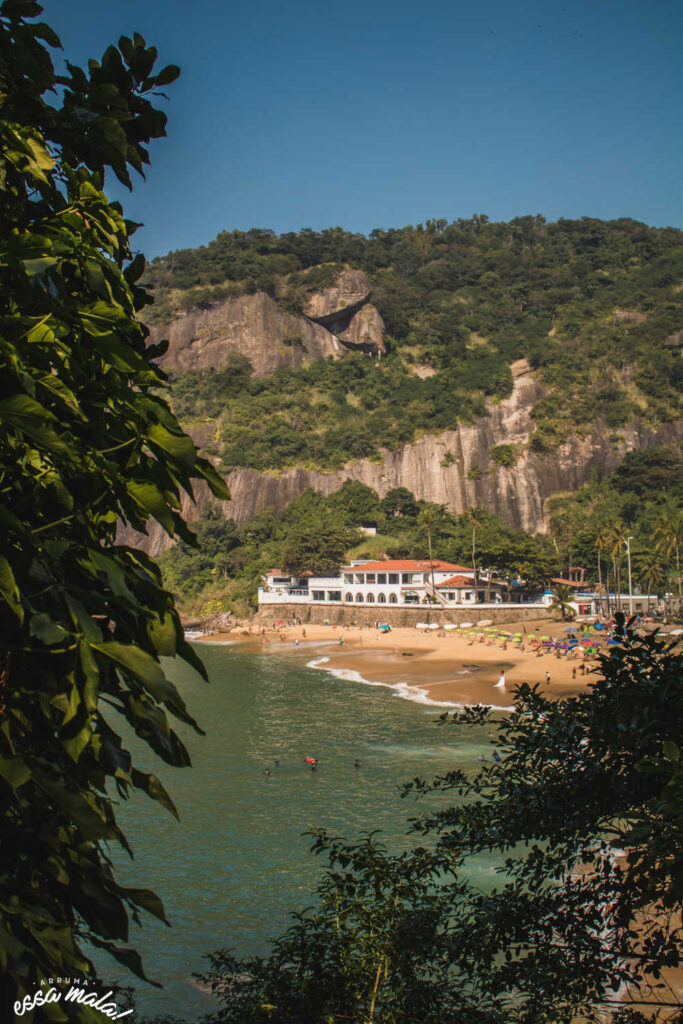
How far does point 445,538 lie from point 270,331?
139ft

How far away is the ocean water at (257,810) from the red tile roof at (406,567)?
25.0 m

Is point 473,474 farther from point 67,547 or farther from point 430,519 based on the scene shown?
point 67,547

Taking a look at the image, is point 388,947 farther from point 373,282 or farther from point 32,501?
point 373,282

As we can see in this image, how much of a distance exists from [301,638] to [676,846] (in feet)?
162

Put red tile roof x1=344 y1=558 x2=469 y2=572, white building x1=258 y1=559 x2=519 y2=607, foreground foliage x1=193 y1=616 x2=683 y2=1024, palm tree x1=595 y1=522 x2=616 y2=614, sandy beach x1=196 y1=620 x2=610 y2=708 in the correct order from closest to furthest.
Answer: foreground foliage x1=193 y1=616 x2=683 y2=1024 → sandy beach x1=196 y1=620 x2=610 y2=708 → palm tree x1=595 y1=522 x2=616 y2=614 → white building x1=258 y1=559 x2=519 y2=607 → red tile roof x1=344 y1=558 x2=469 y2=572

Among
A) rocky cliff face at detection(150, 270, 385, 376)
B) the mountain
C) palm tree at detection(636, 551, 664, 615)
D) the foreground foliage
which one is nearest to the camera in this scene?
the foreground foliage

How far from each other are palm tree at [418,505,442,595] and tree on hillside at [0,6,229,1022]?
171 ft

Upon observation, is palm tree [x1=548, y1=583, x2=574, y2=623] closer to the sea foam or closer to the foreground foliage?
the sea foam

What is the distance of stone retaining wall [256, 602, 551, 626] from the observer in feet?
163

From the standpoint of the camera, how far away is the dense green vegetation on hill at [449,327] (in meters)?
76.4

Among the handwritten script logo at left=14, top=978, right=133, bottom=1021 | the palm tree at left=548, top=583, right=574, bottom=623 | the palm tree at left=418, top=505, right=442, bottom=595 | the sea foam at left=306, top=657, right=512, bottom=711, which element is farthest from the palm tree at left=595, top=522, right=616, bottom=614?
the handwritten script logo at left=14, top=978, right=133, bottom=1021

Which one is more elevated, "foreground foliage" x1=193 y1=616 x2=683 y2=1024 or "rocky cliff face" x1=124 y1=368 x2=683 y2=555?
"rocky cliff face" x1=124 y1=368 x2=683 y2=555

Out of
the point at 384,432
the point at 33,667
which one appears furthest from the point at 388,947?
the point at 384,432

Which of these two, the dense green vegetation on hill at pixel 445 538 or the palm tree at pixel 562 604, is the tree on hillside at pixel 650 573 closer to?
the dense green vegetation on hill at pixel 445 538
